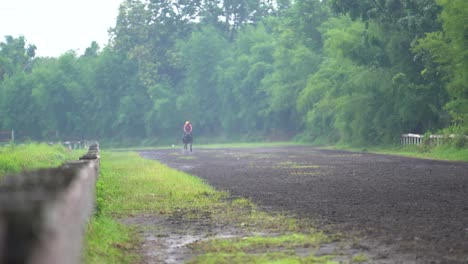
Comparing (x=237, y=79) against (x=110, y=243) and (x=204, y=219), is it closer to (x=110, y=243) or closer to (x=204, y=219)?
(x=204, y=219)

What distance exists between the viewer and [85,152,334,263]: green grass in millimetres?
9180

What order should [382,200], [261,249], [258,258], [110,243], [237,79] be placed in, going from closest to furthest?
[258,258], [261,249], [110,243], [382,200], [237,79]

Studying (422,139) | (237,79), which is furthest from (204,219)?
(237,79)

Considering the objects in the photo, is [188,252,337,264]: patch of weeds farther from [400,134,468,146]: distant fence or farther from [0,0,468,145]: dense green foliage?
[0,0,468,145]: dense green foliage

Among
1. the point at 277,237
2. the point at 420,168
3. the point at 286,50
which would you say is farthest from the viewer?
the point at 286,50

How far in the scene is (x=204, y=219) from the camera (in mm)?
13250

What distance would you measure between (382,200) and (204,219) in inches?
155

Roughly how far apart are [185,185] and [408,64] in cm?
2947

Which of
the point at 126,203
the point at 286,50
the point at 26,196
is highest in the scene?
the point at 286,50

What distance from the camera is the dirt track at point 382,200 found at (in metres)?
9.59

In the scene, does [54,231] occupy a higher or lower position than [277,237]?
higher

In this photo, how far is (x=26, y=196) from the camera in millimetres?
4797

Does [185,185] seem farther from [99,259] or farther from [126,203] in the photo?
[99,259]

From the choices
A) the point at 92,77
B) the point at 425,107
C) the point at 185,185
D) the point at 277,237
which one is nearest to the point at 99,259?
the point at 277,237
